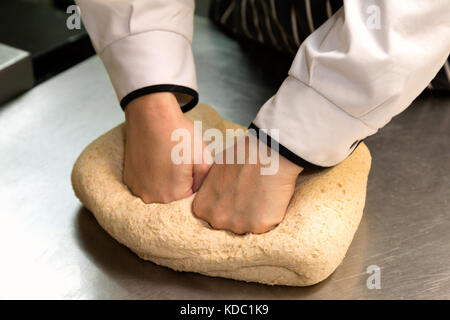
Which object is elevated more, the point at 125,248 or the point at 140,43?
the point at 140,43

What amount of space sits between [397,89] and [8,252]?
61 centimetres

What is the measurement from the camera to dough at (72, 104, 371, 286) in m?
0.74

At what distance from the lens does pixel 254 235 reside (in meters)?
0.77

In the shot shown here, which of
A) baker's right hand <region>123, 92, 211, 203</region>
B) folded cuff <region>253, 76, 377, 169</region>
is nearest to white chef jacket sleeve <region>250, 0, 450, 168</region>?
folded cuff <region>253, 76, 377, 169</region>

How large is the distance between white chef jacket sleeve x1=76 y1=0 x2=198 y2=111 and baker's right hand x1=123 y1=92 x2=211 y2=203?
0.08 ft

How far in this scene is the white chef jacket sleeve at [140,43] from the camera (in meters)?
0.84

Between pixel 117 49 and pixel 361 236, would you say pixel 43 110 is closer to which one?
pixel 117 49

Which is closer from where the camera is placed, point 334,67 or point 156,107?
point 334,67

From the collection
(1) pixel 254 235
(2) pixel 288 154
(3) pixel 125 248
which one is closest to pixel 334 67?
(2) pixel 288 154

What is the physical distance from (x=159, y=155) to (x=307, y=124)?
0.24 metres

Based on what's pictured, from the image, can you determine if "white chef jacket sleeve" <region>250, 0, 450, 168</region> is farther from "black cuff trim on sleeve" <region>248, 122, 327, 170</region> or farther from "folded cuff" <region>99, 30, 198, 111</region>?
"folded cuff" <region>99, 30, 198, 111</region>

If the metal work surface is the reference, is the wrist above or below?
above

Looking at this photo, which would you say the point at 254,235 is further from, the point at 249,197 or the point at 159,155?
the point at 159,155

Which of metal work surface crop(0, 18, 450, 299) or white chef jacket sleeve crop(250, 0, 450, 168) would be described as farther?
metal work surface crop(0, 18, 450, 299)
